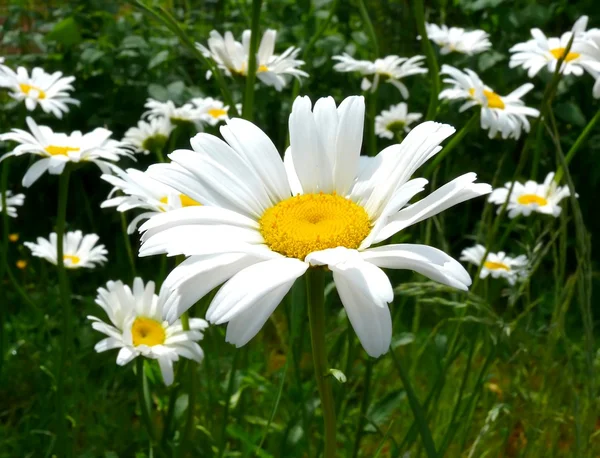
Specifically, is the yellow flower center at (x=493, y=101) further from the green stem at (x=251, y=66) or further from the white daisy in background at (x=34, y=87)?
the white daisy in background at (x=34, y=87)

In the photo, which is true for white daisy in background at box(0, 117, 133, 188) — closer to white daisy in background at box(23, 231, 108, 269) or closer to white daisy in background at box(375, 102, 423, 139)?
white daisy in background at box(23, 231, 108, 269)

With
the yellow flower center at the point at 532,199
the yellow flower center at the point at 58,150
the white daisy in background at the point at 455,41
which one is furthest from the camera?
the white daisy in background at the point at 455,41

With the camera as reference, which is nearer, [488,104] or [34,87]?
[488,104]

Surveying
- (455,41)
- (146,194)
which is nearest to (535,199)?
(455,41)

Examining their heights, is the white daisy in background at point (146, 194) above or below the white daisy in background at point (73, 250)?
above

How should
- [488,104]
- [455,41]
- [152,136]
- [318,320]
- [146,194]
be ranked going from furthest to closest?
[455,41] < [152,136] < [488,104] < [146,194] < [318,320]

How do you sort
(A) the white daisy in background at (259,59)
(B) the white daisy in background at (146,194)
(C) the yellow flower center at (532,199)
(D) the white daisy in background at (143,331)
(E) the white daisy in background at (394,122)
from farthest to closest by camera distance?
(E) the white daisy in background at (394,122), (C) the yellow flower center at (532,199), (A) the white daisy in background at (259,59), (D) the white daisy in background at (143,331), (B) the white daisy in background at (146,194)

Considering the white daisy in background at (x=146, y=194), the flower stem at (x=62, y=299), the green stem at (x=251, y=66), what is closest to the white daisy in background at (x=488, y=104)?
the green stem at (x=251, y=66)

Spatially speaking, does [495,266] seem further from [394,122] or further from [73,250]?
[73,250]
